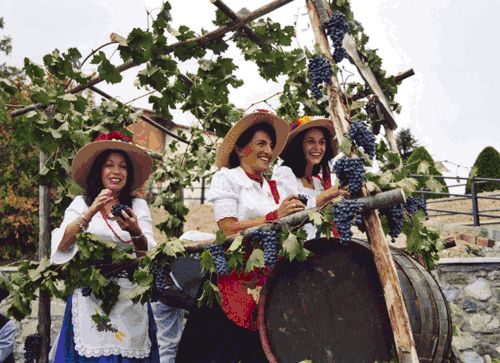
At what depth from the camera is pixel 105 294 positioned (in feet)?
10.2

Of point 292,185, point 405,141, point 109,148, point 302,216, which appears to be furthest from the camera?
point 405,141

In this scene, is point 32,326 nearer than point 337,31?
No

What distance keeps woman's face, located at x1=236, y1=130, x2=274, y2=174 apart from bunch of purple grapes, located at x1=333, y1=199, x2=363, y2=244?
115cm

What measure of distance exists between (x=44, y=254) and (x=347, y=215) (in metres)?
2.94

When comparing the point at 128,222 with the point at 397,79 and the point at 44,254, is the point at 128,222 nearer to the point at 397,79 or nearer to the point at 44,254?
the point at 44,254

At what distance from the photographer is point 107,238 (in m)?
3.25

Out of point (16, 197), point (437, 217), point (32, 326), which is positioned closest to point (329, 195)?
point (32, 326)

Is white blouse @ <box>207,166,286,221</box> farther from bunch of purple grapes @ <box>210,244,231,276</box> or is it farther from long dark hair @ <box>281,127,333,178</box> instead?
long dark hair @ <box>281,127,333,178</box>

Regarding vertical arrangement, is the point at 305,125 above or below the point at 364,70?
below

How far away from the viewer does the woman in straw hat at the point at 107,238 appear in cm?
A: 304

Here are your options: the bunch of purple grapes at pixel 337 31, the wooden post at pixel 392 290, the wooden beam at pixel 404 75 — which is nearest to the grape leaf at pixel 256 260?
the wooden post at pixel 392 290

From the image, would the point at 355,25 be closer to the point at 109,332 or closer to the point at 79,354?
the point at 109,332

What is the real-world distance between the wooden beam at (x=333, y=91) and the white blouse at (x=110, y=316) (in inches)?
59.0

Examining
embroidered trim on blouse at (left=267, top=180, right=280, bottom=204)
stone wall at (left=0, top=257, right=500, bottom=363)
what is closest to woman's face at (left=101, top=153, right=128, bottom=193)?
embroidered trim on blouse at (left=267, top=180, right=280, bottom=204)
